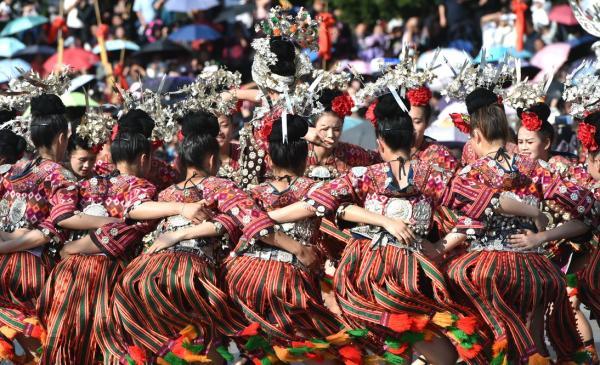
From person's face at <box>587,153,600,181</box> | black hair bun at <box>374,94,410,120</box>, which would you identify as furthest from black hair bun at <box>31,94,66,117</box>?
person's face at <box>587,153,600,181</box>

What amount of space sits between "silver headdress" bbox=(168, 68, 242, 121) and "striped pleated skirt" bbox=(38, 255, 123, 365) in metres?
1.18

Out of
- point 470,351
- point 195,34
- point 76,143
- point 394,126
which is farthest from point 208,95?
point 195,34

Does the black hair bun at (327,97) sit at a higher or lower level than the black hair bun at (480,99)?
lower

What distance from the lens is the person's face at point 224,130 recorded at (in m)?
8.16

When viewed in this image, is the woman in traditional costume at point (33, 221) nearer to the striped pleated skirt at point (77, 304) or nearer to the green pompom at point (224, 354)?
the striped pleated skirt at point (77, 304)

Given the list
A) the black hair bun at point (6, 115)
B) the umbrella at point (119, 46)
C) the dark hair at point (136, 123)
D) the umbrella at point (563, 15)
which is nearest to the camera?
the dark hair at point (136, 123)

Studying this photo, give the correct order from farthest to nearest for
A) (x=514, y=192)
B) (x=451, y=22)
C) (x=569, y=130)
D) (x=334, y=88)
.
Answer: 1. (x=451, y=22)
2. (x=569, y=130)
3. (x=334, y=88)
4. (x=514, y=192)

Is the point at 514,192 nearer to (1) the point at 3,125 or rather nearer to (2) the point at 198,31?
(1) the point at 3,125

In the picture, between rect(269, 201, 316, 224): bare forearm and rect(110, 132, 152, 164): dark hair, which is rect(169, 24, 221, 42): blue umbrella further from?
rect(269, 201, 316, 224): bare forearm

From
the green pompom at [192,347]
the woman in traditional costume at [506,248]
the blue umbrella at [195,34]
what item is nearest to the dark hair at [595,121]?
the woman in traditional costume at [506,248]

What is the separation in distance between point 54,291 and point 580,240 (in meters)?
2.87

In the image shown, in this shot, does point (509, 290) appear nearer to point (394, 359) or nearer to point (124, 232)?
point (394, 359)

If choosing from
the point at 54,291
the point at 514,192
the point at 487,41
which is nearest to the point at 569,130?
the point at 487,41

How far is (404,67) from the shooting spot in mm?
7238
